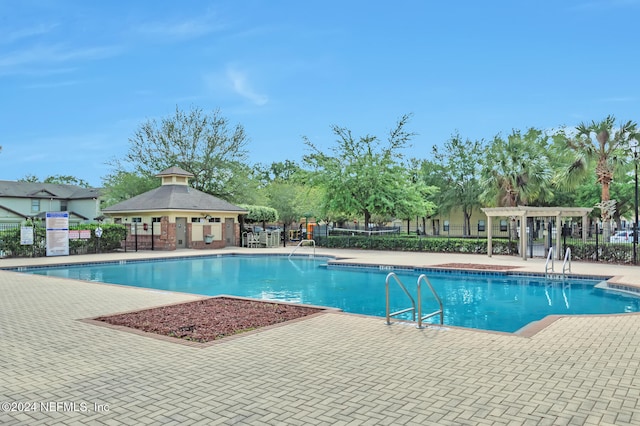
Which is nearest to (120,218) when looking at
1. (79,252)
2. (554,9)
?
(79,252)

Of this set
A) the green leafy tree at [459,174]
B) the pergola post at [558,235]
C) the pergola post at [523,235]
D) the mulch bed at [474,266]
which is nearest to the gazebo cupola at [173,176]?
the mulch bed at [474,266]

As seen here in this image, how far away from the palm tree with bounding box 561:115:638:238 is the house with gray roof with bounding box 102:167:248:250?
1799 cm

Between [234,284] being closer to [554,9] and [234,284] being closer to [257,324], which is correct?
[257,324]

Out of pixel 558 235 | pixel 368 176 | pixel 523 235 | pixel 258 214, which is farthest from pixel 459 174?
pixel 558 235

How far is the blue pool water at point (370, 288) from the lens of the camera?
33.9 ft

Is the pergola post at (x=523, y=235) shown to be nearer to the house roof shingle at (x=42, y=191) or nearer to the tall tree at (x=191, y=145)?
the tall tree at (x=191, y=145)

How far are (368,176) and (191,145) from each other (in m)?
15.6

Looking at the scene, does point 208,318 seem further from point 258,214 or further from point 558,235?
point 258,214

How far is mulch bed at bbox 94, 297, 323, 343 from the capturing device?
7.03m

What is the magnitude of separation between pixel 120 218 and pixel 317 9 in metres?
18.9

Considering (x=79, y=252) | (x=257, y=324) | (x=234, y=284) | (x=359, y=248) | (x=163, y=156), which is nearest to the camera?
(x=257, y=324)

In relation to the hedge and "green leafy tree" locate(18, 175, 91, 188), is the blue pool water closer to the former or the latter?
the hedge

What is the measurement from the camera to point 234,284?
14.9 metres

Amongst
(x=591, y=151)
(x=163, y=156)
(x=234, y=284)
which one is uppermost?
(x=163, y=156)
